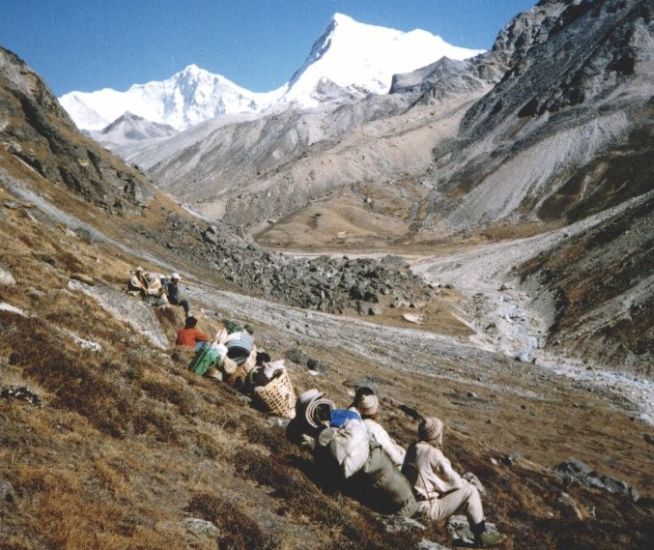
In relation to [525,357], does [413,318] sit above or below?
above

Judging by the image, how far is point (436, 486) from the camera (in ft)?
30.4

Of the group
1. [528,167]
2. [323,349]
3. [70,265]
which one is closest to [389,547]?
[70,265]

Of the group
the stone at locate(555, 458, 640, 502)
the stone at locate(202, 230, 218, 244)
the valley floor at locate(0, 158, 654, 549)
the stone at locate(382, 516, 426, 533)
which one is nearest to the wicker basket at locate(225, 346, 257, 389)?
the valley floor at locate(0, 158, 654, 549)

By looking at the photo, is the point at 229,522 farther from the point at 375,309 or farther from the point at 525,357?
the point at 375,309

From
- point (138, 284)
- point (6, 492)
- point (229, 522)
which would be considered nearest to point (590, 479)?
point (229, 522)

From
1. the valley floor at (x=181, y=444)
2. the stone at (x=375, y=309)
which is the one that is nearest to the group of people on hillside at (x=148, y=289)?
the valley floor at (x=181, y=444)

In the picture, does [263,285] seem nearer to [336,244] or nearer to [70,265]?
[70,265]

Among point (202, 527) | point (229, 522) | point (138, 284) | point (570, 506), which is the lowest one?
point (202, 527)

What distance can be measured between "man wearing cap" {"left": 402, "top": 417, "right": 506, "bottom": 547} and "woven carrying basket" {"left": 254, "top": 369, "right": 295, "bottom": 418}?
3.51 m

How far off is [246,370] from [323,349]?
1697 centimetres

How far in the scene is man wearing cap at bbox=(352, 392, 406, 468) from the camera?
9.55 m

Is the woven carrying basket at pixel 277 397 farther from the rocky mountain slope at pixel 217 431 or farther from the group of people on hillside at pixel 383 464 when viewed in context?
the group of people on hillside at pixel 383 464

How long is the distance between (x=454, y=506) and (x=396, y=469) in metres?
1.24

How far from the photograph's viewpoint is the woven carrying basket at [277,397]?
11.8 m
